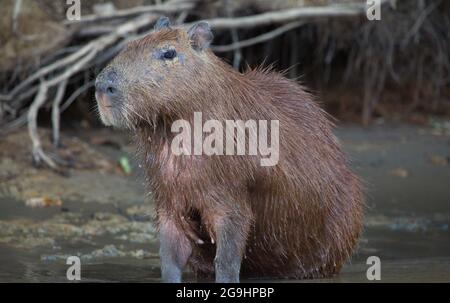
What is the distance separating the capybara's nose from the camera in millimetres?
4184

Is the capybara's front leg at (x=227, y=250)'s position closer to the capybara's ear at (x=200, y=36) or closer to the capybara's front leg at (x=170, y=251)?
the capybara's front leg at (x=170, y=251)

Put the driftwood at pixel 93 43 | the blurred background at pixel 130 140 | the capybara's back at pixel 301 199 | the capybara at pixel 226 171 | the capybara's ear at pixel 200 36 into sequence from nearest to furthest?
the capybara at pixel 226 171 < the capybara's ear at pixel 200 36 < the capybara's back at pixel 301 199 < the blurred background at pixel 130 140 < the driftwood at pixel 93 43

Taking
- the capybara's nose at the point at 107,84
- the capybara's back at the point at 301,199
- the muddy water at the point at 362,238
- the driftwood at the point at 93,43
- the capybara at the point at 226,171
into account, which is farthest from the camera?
the driftwood at the point at 93,43

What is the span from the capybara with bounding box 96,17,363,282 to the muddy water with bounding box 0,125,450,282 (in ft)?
0.77

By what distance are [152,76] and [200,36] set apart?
31 cm

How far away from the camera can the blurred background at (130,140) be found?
5.53 metres

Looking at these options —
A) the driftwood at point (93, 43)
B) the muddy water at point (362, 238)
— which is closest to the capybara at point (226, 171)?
the muddy water at point (362, 238)

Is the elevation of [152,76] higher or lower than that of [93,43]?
lower

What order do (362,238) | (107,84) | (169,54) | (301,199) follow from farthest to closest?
1. (362,238)
2. (301,199)
3. (169,54)
4. (107,84)

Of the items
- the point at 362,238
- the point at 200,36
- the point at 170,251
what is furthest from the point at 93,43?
the point at 170,251

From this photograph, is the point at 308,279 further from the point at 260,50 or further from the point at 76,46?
the point at 260,50

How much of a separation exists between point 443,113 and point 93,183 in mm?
3629

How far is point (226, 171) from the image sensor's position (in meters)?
4.38

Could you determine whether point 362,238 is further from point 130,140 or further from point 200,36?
point 200,36
